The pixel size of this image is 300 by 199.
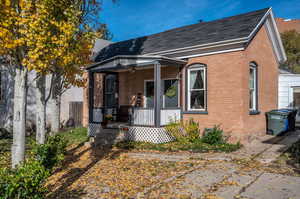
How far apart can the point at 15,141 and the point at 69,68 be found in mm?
2412

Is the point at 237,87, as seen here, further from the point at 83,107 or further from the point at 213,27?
the point at 83,107

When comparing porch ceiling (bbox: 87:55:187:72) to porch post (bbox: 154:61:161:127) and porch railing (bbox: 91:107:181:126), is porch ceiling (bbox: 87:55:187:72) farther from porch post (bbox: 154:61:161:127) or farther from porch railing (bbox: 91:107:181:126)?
porch railing (bbox: 91:107:181:126)

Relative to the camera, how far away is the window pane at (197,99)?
10.5m

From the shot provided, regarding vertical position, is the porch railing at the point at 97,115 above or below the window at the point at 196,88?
below

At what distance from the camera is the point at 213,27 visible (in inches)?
452

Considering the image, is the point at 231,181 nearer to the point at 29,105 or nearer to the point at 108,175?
the point at 108,175

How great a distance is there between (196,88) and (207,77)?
751 millimetres

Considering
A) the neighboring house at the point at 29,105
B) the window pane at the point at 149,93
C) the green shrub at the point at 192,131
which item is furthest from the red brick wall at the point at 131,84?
the green shrub at the point at 192,131

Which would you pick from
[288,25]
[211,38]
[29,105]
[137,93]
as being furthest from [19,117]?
[288,25]

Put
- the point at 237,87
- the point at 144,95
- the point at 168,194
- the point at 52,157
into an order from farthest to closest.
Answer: the point at 144,95 → the point at 237,87 → the point at 52,157 → the point at 168,194

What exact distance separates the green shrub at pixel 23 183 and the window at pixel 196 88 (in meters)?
7.96

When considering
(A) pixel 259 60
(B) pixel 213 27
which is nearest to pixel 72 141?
(B) pixel 213 27

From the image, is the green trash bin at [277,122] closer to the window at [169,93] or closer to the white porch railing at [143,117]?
the window at [169,93]

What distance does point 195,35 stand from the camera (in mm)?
11469
